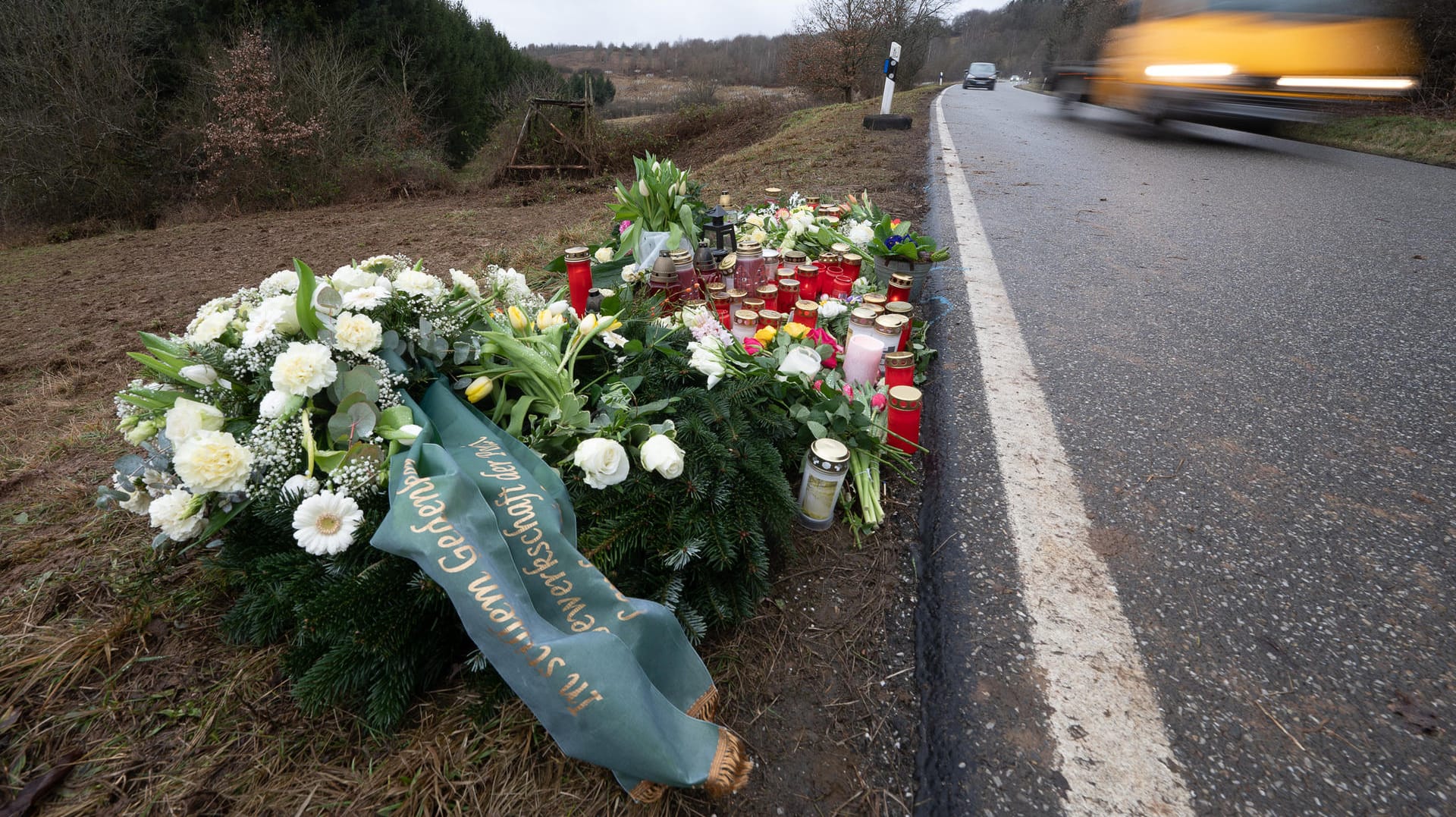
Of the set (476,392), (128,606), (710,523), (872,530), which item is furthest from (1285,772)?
(128,606)

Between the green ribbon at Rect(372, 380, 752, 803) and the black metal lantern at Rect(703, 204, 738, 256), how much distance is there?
1.93m

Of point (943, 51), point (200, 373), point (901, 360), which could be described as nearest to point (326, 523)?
point (200, 373)

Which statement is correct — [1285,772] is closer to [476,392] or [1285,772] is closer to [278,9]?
[476,392]

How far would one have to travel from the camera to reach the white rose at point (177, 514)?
1.23 m

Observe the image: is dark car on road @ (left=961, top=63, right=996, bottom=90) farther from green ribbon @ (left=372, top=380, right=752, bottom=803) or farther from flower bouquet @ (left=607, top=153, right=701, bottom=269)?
green ribbon @ (left=372, top=380, right=752, bottom=803)

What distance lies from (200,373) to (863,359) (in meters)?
1.92

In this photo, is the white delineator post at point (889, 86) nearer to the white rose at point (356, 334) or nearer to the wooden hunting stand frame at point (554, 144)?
the wooden hunting stand frame at point (554, 144)

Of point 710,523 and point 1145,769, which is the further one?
point 710,523

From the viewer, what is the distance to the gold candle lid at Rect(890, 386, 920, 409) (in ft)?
5.96

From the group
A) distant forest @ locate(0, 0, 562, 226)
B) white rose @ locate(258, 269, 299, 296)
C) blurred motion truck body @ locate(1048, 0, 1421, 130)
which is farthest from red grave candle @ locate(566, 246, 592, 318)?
distant forest @ locate(0, 0, 562, 226)

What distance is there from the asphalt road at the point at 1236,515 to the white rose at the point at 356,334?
1.53m

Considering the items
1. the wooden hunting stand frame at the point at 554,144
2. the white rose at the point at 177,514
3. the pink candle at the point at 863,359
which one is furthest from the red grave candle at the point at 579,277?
the wooden hunting stand frame at the point at 554,144

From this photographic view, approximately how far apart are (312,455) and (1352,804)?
81.1 inches

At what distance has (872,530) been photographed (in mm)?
1634
